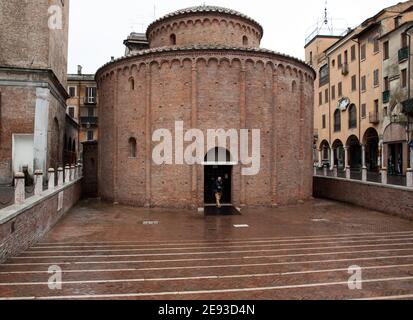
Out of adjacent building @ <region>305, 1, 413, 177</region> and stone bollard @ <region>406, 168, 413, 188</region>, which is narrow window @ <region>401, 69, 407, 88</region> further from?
stone bollard @ <region>406, 168, 413, 188</region>

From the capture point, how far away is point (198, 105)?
1833 cm

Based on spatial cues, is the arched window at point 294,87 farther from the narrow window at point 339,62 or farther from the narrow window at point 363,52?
the narrow window at point 339,62

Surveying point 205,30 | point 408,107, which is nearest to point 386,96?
point 408,107

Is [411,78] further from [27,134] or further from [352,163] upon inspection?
[27,134]

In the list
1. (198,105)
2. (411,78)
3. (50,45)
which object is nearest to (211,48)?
(198,105)

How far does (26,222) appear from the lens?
9875 millimetres

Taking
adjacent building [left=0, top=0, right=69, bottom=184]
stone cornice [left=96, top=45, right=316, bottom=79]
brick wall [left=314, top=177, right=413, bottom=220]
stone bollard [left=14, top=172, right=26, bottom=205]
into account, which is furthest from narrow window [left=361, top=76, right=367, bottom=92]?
stone bollard [left=14, top=172, right=26, bottom=205]

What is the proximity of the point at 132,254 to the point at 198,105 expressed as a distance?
33.9 ft

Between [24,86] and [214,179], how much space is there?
1107cm

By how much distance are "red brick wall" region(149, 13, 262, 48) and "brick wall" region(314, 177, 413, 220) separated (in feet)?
35.6

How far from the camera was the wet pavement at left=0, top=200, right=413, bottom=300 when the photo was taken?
6.88 meters

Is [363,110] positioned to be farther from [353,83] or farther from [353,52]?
[353,52]

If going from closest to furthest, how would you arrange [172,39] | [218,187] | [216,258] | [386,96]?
→ [216,258], [218,187], [172,39], [386,96]

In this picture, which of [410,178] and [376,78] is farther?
[376,78]
